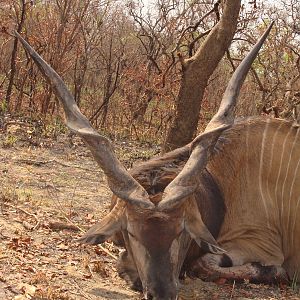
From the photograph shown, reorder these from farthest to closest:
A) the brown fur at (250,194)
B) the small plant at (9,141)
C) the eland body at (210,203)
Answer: the small plant at (9,141) < the brown fur at (250,194) < the eland body at (210,203)

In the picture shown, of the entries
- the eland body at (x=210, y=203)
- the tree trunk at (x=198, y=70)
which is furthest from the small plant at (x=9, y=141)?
the eland body at (x=210, y=203)

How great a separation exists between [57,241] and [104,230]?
767 millimetres

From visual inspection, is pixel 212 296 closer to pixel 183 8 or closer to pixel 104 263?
pixel 104 263

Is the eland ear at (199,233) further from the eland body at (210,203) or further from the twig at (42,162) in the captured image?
the twig at (42,162)

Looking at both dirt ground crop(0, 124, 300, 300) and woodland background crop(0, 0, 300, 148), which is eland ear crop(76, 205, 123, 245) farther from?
woodland background crop(0, 0, 300, 148)

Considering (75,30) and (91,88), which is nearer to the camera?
(75,30)

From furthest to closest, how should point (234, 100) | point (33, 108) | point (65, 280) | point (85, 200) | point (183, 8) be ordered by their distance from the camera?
point (183, 8)
point (33, 108)
point (85, 200)
point (234, 100)
point (65, 280)

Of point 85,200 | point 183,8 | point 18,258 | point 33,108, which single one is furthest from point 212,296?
point 183,8

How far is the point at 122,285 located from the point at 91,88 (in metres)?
7.43

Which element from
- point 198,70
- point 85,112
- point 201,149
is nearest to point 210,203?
point 201,149

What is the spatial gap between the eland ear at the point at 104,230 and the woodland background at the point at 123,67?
158 inches

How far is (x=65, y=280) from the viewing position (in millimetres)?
2955

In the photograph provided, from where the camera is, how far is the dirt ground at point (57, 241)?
2.88 m

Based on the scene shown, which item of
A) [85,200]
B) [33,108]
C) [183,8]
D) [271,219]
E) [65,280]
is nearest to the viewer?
[65,280]
